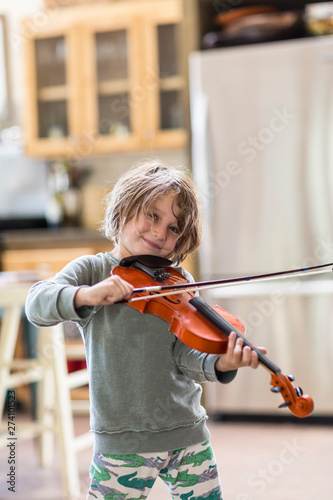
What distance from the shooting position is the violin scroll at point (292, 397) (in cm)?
102

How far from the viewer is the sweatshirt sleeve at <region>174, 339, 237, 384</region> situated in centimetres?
110

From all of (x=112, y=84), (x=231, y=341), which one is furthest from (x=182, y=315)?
(x=112, y=84)

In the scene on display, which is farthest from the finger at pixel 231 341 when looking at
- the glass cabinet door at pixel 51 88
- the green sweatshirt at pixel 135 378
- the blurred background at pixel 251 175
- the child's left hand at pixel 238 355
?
the glass cabinet door at pixel 51 88

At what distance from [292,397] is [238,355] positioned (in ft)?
0.34

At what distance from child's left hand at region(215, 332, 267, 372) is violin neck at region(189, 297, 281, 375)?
0.03 feet

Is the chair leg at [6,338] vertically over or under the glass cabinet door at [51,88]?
under

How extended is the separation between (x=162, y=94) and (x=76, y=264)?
2.50 meters

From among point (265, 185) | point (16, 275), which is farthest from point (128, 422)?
point (265, 185)

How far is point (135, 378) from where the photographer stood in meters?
1.16

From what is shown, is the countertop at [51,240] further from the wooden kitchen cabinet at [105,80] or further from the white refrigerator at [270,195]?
the white refrigerator at [270,195]

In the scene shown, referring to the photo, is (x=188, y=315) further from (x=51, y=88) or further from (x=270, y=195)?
(x=51, y=88)

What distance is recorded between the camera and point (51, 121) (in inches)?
149

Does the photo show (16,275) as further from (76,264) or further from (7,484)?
(76,264)

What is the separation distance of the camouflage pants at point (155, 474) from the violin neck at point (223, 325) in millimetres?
258
